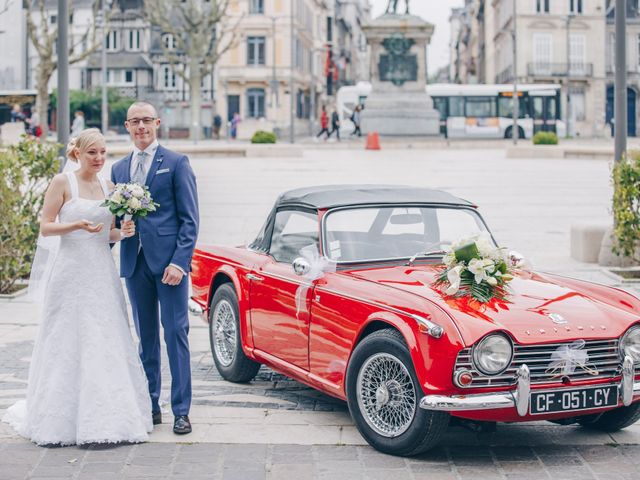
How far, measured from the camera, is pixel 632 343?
6348mm

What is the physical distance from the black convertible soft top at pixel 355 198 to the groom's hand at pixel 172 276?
4.25 feet

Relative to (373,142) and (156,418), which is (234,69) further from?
(156,418)

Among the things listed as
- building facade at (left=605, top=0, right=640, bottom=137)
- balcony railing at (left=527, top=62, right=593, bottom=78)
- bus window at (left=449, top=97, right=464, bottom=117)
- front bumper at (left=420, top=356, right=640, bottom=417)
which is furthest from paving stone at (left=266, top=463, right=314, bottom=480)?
building facade at (left=605, top=0, right=640, bottom=137)

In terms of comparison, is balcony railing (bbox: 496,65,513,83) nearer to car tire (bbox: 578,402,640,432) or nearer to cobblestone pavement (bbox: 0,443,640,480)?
car tire (bbox: 578,402,640,432)

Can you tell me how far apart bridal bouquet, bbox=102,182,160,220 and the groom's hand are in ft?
1.18

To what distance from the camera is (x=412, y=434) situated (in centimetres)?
595

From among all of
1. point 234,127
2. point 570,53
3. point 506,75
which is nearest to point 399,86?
point 234,127

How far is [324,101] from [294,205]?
108 m

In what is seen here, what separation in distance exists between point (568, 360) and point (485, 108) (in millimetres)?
57566

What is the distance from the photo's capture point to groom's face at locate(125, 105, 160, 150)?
6590 millimetres

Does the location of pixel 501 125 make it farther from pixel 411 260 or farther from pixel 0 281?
pixel 411 260

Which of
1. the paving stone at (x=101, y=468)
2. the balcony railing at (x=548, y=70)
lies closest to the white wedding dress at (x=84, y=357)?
the paving stone at (x=101, y=468)

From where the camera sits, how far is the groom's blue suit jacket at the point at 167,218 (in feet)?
21.6

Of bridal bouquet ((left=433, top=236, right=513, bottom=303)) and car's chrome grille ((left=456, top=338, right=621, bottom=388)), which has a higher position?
bridal bouquet ((left=433, top=236, right=513, bottom=303))
